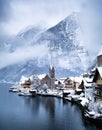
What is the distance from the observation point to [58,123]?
4006 centimetres

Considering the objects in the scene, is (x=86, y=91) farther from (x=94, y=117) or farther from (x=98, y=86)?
(x=94, y=117)

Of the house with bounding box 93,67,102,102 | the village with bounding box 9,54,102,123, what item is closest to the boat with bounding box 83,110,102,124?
the village with bounding box 9,54,102,123

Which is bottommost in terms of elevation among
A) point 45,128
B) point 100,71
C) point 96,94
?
point 45,128

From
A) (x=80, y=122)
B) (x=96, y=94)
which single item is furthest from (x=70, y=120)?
(x=96, y=94)

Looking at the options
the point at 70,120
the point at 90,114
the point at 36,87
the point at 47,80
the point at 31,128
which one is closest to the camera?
the point at 31,128

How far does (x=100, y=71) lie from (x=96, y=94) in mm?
4927

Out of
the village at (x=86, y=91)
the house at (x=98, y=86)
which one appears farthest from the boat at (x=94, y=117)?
the house at (x=98, y=86)

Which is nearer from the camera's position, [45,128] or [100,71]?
[45,128]

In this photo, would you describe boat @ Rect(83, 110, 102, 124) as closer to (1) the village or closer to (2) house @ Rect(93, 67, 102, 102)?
(1) the village

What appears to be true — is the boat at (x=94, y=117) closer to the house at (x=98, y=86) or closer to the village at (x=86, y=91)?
the village at (x=86, y=91)

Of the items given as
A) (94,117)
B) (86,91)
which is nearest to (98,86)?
(94,117)

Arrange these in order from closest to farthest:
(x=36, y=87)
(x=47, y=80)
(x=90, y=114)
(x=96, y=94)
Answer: (x=90, y=114) → (x=96, y=94) → (x=36, y=87) → (x=47, y=80)

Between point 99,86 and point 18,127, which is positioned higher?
point 99,86

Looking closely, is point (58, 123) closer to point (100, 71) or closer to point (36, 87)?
point (100, 71)
